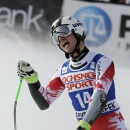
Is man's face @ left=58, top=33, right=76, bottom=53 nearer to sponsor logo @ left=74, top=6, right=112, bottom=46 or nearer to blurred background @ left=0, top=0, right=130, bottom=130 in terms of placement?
blurred background @ left=0, top=0, right=130, bottom=130

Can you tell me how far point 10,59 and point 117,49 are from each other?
5.47ft

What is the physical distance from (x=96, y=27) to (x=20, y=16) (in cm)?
121

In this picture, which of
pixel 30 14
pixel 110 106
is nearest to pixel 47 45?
pixel 30 14

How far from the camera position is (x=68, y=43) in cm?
385

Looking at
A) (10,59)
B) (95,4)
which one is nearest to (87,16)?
(95,4)

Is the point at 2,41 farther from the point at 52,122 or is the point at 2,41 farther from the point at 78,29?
the point at 78,29

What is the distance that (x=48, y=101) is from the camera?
418 cm

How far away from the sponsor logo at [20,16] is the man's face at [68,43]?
3.34 m

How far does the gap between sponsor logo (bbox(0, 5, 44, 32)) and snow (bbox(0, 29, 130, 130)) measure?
0.13 meters

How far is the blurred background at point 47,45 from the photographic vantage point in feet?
22.3

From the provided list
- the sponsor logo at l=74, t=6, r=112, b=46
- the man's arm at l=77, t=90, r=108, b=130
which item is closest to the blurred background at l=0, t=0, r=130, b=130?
the sponsor logo at l=74, t=6, r=112, b=46

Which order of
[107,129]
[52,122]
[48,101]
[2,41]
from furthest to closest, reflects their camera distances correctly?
[2,41]
[52,122]
[48,101]
[107,129]

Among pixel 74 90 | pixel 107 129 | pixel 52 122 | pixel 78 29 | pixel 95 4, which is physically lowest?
pixel 52 122

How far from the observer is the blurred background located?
679 cm
